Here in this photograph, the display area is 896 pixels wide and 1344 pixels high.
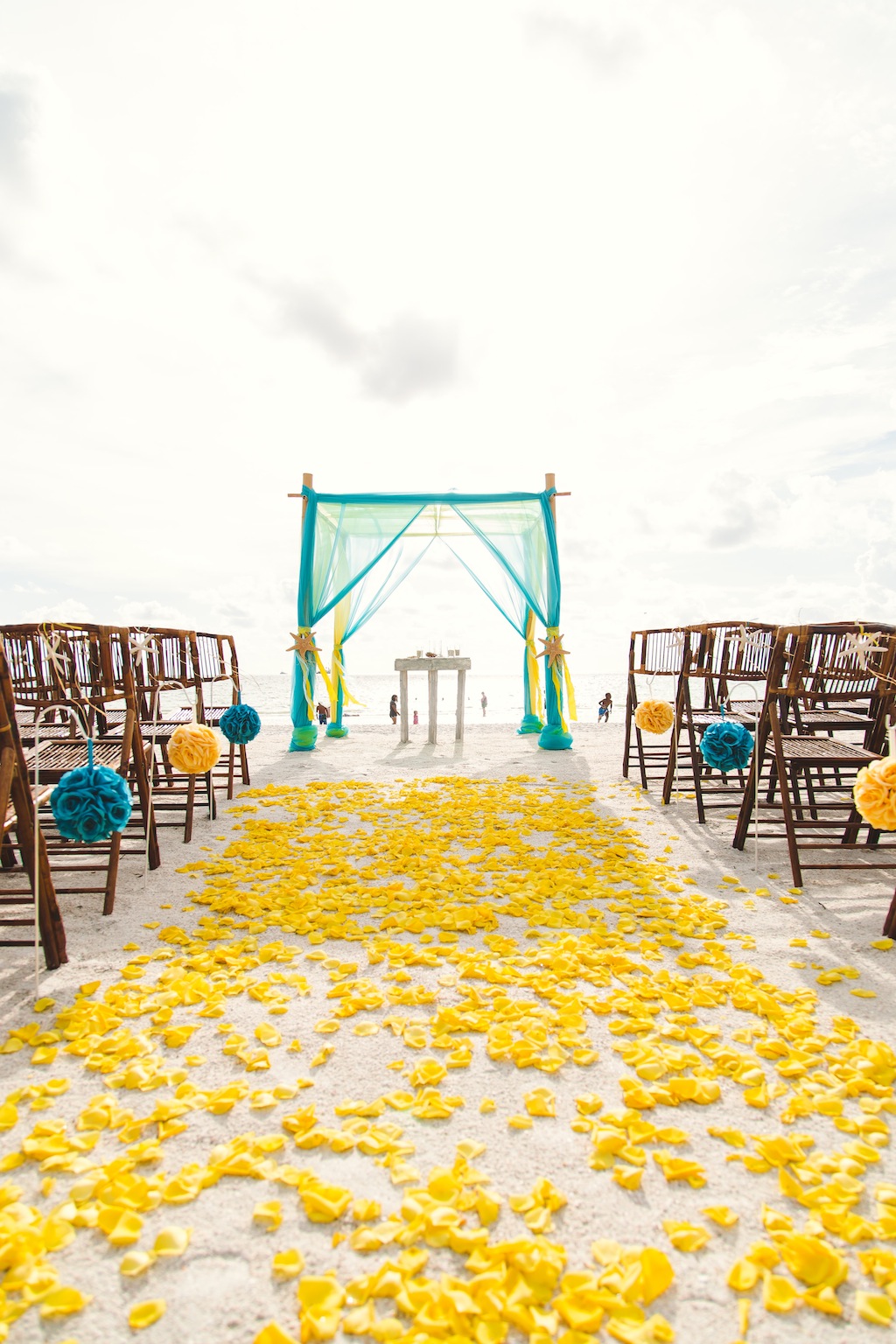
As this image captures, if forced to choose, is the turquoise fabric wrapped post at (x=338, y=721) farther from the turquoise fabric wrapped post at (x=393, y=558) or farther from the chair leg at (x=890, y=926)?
the chair leg at (x=890, y=926)

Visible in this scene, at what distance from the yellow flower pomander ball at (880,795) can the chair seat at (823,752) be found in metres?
0.69

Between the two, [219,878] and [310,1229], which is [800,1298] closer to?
[310,1229]

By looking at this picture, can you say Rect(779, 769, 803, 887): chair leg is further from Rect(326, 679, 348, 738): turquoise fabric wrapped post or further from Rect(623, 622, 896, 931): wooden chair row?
Rect(326, 679, 348, 738): turquoise fabric wrapped post

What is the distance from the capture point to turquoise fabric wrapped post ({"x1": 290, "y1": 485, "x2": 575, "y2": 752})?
807cm

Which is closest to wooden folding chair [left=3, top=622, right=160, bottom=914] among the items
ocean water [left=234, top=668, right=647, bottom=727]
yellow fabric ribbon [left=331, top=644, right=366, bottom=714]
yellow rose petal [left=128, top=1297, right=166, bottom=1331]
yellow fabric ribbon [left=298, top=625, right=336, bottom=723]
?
yellow rose petal [left=128, top=1297, right=166, bottom=1331]

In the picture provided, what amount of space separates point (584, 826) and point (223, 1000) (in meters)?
2.65

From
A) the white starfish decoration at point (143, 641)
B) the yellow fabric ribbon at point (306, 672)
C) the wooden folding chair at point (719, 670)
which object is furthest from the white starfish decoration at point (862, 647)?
the yellow fabric ribbon at point (306, 672)

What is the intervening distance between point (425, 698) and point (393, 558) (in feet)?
115

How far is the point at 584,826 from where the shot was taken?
170 inches

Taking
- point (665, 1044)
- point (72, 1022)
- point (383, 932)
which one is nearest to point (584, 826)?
point (383, 932)

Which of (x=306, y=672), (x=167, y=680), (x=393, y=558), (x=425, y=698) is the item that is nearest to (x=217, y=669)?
(x=167, y=680)

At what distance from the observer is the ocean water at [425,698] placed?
32.8m

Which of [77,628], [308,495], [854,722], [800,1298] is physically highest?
[308,495]

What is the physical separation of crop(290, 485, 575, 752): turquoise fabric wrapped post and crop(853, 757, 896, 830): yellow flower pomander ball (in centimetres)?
519
